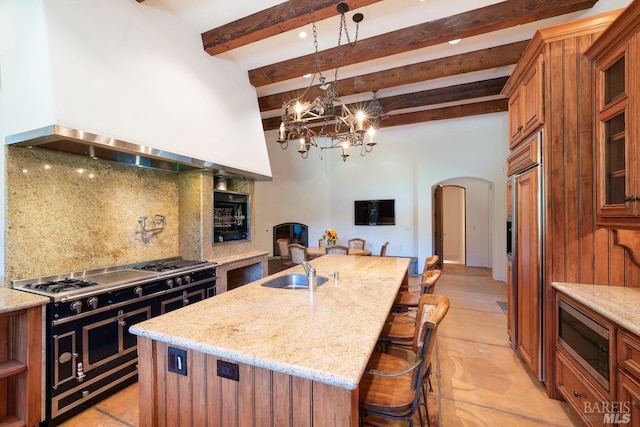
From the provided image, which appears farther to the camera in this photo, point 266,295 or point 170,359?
point 266,295

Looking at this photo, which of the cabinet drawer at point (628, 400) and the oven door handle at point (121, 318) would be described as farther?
the oven door handle at point (121, 318)

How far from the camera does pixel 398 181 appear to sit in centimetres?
688

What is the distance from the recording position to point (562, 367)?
1.99m

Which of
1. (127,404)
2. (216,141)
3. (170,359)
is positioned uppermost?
(216,141)

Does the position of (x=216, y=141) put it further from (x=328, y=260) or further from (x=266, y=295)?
(x=266, y=295)

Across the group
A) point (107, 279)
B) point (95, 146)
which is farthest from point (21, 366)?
point (95, 146)

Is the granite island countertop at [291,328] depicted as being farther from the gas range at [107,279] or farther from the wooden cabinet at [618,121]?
the wooden cabinet at [618,121]

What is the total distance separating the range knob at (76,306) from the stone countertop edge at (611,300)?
10.8 feet

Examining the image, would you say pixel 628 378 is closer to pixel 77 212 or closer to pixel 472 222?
pixel 77 212

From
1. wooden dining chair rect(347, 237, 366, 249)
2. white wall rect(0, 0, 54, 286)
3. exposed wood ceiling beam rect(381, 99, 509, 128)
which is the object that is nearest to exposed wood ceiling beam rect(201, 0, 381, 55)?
white wall rect(0, 0, 54, 286)

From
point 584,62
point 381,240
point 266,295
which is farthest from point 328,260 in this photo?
point 381,240

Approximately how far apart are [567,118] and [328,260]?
249 centimetres

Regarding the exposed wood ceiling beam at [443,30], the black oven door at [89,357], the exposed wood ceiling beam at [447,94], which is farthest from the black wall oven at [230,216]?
the exposed wood ceiling beam at [447,94]

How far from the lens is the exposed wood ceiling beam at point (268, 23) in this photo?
2.56 metres
